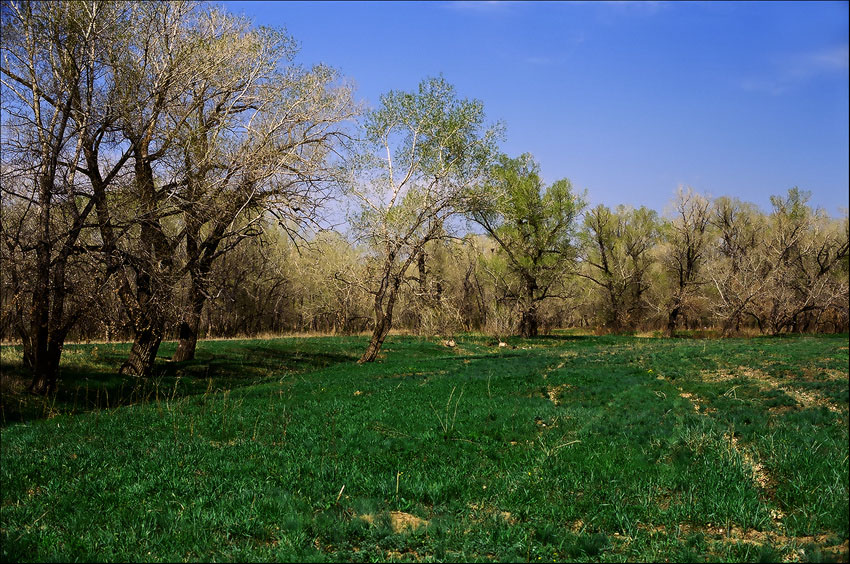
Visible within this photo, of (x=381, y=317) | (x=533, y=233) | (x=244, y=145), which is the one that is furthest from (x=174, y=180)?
(x=533, y=233)

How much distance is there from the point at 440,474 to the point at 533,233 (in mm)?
44554

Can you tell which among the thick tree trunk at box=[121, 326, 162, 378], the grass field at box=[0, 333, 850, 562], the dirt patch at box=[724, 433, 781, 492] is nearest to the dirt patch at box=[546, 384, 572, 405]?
the grass field at box=[0, 333, 850, 562]

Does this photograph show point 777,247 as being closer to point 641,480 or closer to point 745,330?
point 745,330

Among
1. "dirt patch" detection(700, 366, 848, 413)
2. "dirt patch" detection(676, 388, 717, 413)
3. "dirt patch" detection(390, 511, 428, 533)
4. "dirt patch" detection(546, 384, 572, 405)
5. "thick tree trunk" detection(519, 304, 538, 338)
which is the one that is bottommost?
"dirt patch" detection(390, 511, 428, 533)

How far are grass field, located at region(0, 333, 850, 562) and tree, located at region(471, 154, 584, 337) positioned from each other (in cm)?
3251

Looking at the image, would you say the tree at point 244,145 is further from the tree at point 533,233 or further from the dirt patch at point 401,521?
the tree at point 533,233

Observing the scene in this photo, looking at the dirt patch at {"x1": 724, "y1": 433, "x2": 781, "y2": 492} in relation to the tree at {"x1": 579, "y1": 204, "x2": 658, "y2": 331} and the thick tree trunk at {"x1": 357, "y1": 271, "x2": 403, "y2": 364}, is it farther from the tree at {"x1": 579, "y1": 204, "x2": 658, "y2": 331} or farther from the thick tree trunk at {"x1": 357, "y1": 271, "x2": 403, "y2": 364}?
the tree at {"x1": 579, "y1": 204, "x2": 658, "y2": 331}

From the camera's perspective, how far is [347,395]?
18234mm

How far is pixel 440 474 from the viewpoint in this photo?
354 inches

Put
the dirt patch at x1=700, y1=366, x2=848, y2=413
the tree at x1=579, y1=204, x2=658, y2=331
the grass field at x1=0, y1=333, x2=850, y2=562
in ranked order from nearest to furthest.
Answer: the grass field at x1=0, y1=333, x2=850, y2=562
the dirt patch at x1=700, y1=366, x2=848, y2=413
the tree at x1=579, y1=204, x2=658, y2=331

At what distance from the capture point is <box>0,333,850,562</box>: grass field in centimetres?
652

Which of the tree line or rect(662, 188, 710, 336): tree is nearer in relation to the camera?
the tree line

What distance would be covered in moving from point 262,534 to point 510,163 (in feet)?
160

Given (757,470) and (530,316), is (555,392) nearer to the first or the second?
(757,470)
